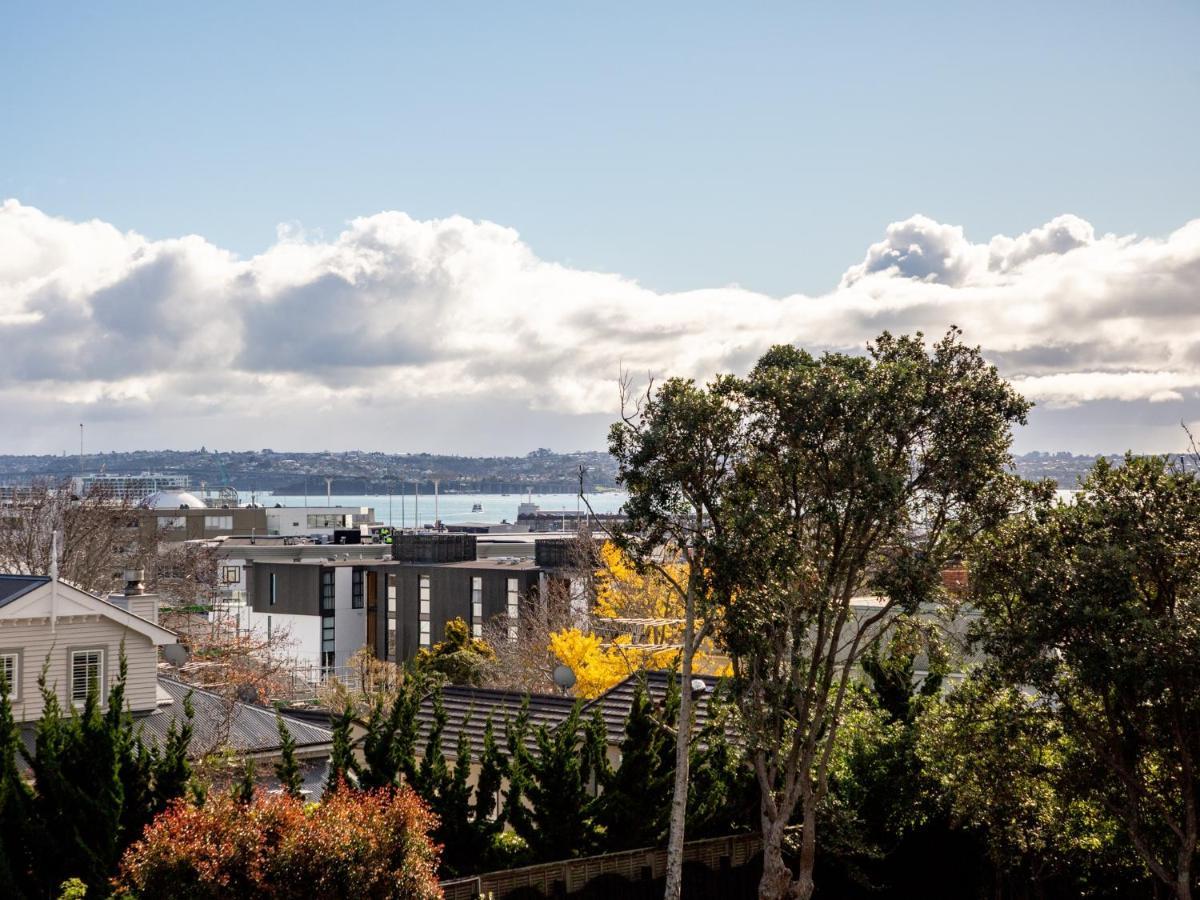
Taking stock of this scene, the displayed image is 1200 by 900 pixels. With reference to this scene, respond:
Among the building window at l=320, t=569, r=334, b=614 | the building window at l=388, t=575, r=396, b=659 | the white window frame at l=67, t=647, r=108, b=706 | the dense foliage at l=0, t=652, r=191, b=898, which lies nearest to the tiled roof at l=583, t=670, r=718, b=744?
the white window frame at l=67, t=647, r=108, b=706

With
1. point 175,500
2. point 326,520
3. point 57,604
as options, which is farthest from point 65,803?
point 175,500

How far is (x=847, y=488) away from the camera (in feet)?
68.4

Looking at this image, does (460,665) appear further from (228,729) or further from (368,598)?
(368,598)

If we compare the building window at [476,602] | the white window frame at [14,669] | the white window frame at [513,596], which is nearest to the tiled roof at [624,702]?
the white window frame at [14,669]

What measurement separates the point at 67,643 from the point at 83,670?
72 centimetres

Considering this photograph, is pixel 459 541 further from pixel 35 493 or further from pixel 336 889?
pixel 336 889

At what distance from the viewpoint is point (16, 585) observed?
25.2 m

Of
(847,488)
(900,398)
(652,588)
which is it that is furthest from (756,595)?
(652,588)

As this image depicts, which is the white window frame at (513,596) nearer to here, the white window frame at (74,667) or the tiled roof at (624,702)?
the tiled roof at (624,702)

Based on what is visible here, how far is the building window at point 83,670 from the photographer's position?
977 inches

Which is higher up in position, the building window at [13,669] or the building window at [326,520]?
the building window at [13,669]

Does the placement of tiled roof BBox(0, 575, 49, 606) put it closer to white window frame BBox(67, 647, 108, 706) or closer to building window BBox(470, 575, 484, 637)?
white window frame BBox(67, 647, 108, 706)

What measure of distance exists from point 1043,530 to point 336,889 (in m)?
11.8

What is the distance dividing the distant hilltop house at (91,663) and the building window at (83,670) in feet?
0.07
